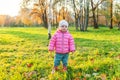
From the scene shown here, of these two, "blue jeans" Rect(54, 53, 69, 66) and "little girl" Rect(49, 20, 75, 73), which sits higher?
"little girl" Rect(49, 20, 75, 73)

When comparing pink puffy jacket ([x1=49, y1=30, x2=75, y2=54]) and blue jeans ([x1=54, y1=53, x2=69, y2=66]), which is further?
blue jeans ([x1=54, y1=53, x2=69, y2=66])

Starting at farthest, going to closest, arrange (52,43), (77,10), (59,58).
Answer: (77,10), (59,58), (52,43)

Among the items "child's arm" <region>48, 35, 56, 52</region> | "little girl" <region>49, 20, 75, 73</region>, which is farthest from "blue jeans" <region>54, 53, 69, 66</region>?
"child's arm" <region>48, 35, 56, 52</region>

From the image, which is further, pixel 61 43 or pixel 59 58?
pixel 59 58

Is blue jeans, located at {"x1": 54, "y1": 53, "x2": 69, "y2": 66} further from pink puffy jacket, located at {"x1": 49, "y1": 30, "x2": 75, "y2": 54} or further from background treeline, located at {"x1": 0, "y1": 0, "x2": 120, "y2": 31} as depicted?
background treeline, located at {"x1": 0, "y1": 0, "x2": 120, "y2": 31}

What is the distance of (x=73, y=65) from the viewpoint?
9.19 meters

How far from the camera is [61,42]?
329 inches

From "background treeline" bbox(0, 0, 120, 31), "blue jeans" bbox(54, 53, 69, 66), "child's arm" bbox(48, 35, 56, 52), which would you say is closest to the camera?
"child's arm" bbox(48, 35, 56, 52)

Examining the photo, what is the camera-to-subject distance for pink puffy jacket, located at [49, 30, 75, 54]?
27.3 ft

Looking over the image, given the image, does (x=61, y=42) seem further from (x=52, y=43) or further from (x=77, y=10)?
(x=77, y=10)

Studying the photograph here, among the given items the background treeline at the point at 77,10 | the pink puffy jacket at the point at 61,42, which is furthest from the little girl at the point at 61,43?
the background treeline at the point at 77,10

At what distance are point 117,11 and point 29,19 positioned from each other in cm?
2281

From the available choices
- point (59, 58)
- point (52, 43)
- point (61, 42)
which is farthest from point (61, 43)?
point (59, 58)

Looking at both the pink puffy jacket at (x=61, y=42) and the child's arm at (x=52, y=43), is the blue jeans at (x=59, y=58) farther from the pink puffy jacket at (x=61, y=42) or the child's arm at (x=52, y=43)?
the child's arm at (x=52, y=43)
